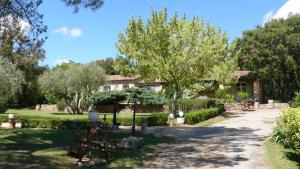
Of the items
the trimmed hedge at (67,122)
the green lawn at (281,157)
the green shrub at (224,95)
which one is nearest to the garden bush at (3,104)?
the trimmed hedge at (67,122)

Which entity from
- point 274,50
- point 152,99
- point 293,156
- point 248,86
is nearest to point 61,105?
point 152,99

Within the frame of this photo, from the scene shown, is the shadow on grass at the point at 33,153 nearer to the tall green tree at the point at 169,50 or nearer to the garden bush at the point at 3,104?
the tall green tree at the point at 169,50

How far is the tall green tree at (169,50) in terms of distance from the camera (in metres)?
31.0

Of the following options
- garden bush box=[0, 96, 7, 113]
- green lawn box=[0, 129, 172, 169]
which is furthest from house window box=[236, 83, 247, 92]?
green lawn box=[0, 129, 172, 169]

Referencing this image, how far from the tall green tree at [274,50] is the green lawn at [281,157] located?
29617 millimetres

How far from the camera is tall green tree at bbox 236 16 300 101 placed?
46938 millimetres

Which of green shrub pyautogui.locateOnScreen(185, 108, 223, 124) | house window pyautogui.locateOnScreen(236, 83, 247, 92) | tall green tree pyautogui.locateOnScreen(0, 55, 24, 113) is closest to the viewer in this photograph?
green shrub pyautogui.locateOnScreen(185, 108, 223, 124)

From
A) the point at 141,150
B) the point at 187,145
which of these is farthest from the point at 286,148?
the point at 141,150

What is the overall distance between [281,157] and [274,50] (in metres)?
34.3

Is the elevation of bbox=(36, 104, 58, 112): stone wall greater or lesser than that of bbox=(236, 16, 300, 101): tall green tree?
lesser

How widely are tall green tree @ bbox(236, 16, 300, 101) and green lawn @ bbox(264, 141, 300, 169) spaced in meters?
29.6

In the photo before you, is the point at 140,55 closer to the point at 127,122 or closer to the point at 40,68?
the point at 127,122

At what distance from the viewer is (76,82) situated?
46812mm

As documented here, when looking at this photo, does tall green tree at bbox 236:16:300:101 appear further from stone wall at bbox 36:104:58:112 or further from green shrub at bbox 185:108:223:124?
stone wall at bbox 36:104:58:112
